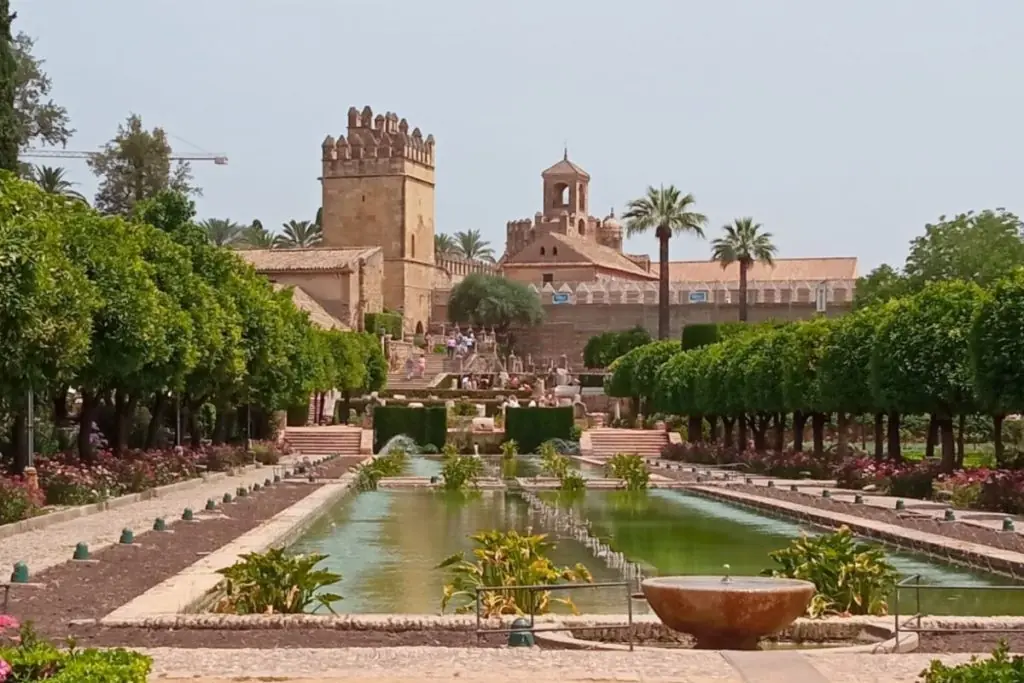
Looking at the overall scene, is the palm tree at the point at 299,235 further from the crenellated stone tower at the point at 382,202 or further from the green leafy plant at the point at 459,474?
the green leafy plant at the point at 459,474

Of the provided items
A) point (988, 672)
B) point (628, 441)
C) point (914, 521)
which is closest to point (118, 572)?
point (988, 672)

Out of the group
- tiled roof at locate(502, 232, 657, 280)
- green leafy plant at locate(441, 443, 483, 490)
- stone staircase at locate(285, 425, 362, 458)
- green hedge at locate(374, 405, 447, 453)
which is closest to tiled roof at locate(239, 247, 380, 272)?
tiled roof at locate(502, 232, 657, 280)

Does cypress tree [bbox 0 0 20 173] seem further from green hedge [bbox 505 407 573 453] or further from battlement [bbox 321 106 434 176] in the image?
battlement [bbox 321 106 434 176]

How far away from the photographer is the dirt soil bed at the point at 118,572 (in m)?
10.1

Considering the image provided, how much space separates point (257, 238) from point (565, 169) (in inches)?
895

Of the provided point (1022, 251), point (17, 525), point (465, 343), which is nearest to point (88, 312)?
point (17, 525)

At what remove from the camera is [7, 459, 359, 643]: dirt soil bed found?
33.1ft

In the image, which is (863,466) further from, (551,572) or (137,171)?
(137,171)

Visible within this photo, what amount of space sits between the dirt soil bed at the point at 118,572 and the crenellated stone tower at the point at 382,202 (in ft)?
196

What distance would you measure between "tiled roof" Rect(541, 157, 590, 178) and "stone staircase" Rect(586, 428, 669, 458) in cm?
6050

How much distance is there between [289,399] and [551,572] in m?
24.9

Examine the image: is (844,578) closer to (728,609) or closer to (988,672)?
(728,609)

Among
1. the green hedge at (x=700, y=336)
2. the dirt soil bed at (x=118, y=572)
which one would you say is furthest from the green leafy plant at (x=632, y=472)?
the green hedge at (x=700, y=336)

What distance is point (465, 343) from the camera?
71062 mm
